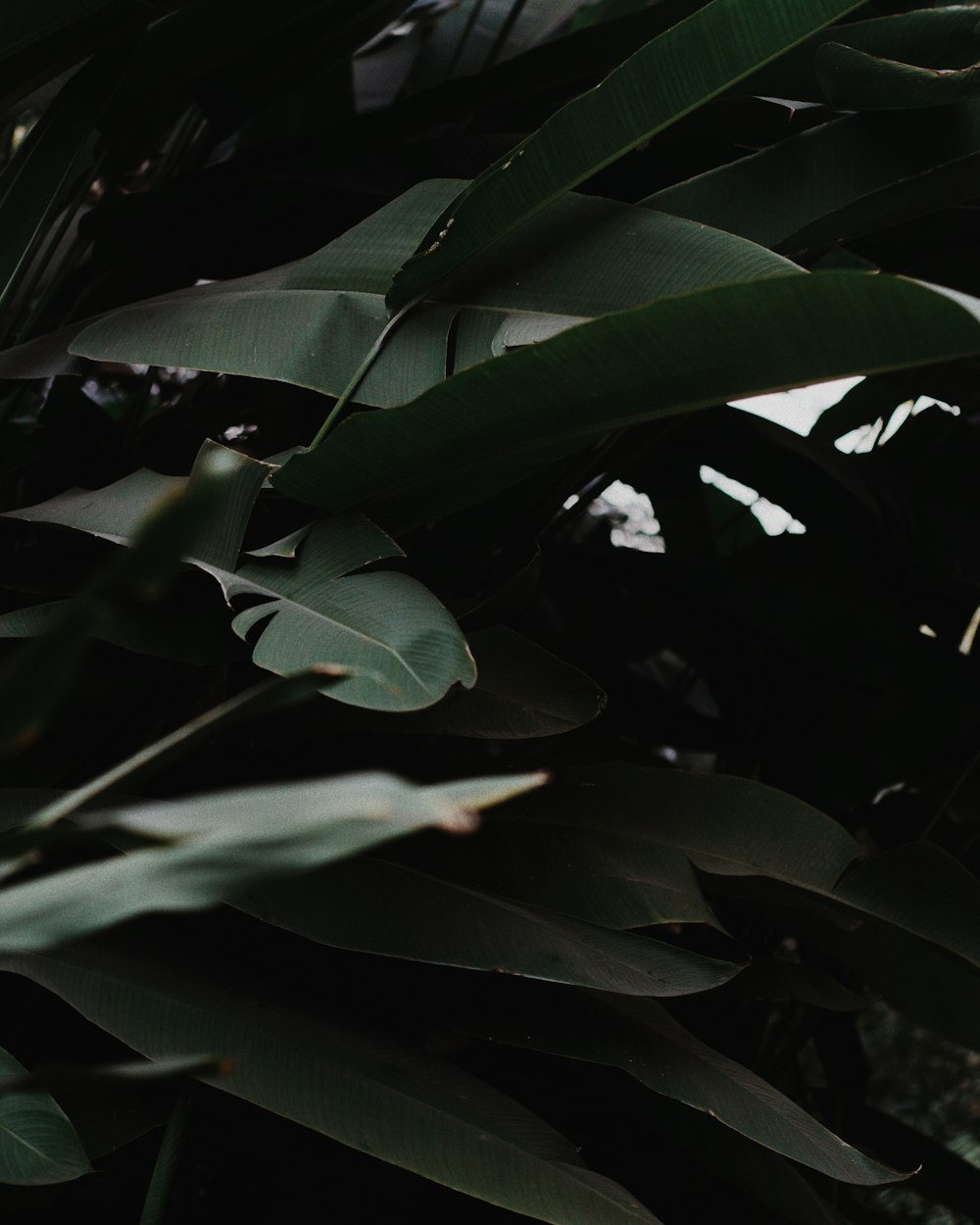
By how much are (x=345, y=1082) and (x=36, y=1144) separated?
0.10 meters

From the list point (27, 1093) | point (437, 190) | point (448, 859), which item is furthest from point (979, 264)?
point (27, 1093)

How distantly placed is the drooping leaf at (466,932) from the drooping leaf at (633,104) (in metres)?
0.24

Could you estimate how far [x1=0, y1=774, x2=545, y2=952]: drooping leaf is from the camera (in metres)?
0.12

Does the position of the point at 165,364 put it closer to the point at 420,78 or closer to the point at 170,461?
the point at 170,461

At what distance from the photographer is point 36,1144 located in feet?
0.96

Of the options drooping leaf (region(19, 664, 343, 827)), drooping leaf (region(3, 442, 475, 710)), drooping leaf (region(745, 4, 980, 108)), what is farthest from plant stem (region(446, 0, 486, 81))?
drooping leaf (region(19, 664, 343, 827))

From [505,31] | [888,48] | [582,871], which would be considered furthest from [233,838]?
[505,31]

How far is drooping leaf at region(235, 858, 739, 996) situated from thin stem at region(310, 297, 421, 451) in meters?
0.16

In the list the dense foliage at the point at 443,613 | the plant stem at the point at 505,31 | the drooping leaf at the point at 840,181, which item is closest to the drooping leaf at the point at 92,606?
the dense foliage at the point at 443,613

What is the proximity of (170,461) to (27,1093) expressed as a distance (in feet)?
1.32

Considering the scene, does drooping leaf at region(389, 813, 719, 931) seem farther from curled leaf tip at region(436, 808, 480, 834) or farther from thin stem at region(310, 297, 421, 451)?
curled leaf tip at region(436, 808, 480, 834)

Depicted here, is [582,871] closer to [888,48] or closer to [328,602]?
[328,602]

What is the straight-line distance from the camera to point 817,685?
30.5 inches

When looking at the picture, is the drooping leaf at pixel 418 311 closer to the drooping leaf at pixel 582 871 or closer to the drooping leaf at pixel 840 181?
the drooping leaf at pixel 840 181
